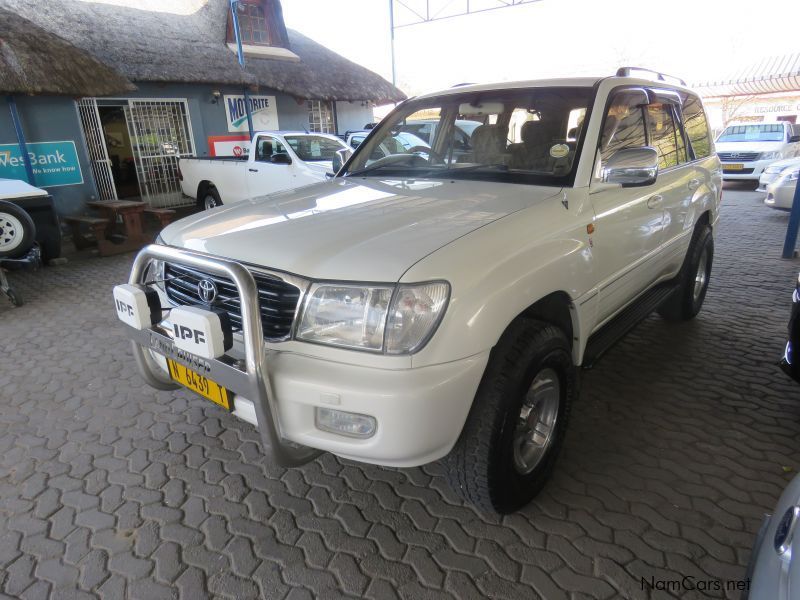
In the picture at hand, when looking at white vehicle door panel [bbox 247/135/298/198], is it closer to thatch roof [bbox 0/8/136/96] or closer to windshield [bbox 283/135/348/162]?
windshield [bbox 283/135/348/162]

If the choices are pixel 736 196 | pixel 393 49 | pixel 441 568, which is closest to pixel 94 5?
pixel 393 49

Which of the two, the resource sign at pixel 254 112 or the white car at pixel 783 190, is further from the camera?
the resource sign at pixel 254 112

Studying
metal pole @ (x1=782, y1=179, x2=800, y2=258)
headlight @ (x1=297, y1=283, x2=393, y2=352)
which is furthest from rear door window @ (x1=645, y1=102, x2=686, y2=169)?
metal pole @ (x1=782, y1=179, x2=800, y2=258)

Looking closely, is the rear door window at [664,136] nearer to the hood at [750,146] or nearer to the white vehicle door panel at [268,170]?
the white vehicle door panel at [268,170]

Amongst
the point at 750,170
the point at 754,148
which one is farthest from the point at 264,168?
the point at 754,148

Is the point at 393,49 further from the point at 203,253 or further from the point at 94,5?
the point at 203,253

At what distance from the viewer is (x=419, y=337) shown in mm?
1794

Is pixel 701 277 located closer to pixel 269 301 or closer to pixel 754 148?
pixel 269 301

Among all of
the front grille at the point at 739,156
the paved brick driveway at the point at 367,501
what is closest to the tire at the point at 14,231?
the paved brick driveway at the point at 367,501

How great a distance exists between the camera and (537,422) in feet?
8.10

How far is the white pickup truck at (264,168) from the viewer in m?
8.84

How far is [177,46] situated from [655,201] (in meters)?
12.6

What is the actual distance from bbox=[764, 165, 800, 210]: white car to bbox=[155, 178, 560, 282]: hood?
26.7 feet

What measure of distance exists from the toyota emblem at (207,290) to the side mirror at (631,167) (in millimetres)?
1959
